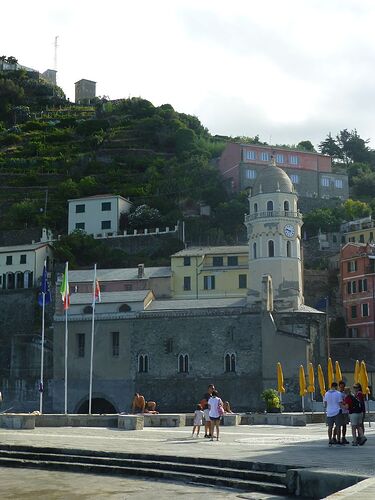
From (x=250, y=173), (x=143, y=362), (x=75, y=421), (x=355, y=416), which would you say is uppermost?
(x=250, y=173)

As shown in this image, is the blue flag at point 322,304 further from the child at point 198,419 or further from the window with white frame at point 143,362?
the child at point 198,419

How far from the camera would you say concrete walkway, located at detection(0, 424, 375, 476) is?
15.9m

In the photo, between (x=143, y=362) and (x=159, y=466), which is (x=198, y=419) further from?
(x=143, y=362)

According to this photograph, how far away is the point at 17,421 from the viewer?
27.4 m

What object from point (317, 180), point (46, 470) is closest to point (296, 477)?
point (46, 470)

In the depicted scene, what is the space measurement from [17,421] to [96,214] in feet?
213

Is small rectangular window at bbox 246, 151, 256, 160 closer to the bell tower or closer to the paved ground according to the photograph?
the bell tower

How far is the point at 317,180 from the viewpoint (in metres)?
97.2

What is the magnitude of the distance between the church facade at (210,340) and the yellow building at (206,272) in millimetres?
6522

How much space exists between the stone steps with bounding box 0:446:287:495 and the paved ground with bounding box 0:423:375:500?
1.45 ft

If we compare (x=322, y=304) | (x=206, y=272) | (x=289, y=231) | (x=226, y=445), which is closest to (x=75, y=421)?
(x=226, y=445)

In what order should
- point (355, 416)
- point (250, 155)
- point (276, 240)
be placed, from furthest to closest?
point (250, 155) → point (276, 240) → point (355, 416)

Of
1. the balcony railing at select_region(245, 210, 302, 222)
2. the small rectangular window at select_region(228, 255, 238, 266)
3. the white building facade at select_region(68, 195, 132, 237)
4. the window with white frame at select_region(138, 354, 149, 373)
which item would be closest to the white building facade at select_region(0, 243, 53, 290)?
the white building facade at select_region(68, 195, 132, 237)

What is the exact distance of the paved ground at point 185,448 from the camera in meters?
15.1
